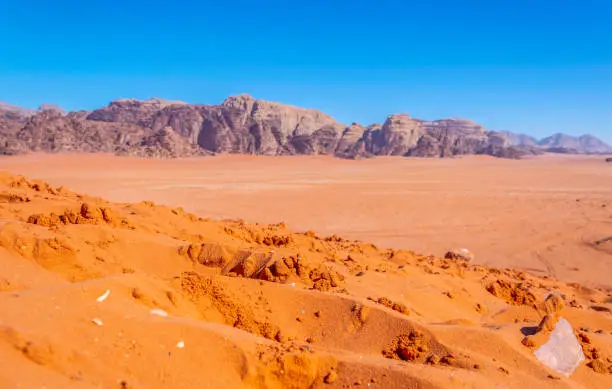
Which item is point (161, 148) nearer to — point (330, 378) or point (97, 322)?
point (97, 322)

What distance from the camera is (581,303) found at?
6598 millimetres

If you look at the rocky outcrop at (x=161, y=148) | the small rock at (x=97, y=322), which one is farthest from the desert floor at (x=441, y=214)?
the rocky outcrop at (x=161, y=148)

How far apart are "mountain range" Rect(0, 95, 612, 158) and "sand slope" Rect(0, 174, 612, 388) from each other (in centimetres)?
4202

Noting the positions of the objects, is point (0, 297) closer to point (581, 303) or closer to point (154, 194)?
point (581, 303)

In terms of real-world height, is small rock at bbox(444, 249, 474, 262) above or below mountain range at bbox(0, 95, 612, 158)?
below

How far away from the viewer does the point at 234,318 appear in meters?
3.63

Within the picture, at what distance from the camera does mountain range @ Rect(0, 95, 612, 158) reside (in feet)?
150

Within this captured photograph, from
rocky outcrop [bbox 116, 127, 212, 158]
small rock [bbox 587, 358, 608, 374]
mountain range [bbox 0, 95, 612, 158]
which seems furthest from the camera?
mountain range [bbox 0, 95, 612, 158]

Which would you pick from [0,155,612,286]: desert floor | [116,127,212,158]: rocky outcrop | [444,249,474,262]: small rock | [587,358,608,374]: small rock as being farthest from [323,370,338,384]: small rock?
[116,127,212,158]: rocky outcrop

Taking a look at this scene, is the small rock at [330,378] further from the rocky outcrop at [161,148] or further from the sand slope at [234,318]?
the rocky outcrop at [161,148]

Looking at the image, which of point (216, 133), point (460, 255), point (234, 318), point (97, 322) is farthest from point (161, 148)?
point (97, 322)

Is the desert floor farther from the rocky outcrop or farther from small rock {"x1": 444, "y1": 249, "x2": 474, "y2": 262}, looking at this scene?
the rocky outcrop

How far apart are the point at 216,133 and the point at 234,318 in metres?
60.0

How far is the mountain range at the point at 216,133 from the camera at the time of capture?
45688mm
